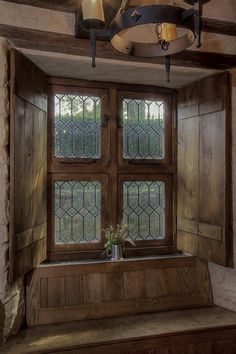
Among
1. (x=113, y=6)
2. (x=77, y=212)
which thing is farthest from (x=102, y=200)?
(x=113, y=6)

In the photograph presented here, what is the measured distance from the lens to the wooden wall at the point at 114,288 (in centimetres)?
226

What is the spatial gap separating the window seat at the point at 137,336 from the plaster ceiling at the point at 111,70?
1674mm

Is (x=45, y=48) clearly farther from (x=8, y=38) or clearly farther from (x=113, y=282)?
(x=113, y=282)

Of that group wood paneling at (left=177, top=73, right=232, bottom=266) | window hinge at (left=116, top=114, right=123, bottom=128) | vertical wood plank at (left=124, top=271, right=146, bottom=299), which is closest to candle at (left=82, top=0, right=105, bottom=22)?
wood paneling at (left=177, top=73, right=232, bottom=266)

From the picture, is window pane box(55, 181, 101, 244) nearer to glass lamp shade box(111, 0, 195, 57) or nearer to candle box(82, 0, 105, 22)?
glass lamp shade box(111, 0, 195, 57)

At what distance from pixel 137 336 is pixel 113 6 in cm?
183

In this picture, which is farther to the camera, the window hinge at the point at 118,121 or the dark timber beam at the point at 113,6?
the window hinge at the point at 118,121

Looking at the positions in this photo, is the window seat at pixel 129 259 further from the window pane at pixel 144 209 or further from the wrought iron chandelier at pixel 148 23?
the wrought iron chandelier at pixel 148 23

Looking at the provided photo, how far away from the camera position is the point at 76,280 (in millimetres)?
2346

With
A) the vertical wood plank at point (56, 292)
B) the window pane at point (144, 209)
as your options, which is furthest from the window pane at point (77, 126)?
the vertical wood plank at point (56, 292)

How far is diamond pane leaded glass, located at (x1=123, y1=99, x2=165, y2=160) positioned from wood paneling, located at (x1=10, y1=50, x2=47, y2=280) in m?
0.65

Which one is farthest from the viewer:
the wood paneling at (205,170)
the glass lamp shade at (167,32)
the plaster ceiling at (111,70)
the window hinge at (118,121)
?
the window hinge at (118,121)

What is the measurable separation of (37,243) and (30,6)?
1439mm

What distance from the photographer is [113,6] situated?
167 centimetres
